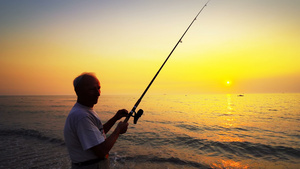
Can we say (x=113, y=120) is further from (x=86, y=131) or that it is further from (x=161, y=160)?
(x=161, y=160)

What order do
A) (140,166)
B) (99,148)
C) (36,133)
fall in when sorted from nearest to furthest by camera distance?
(99,148), (140,166), (36,133)

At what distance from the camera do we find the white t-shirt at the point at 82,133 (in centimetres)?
190

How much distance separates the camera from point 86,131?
6.24 ft

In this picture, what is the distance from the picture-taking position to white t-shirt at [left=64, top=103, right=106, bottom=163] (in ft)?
6.24

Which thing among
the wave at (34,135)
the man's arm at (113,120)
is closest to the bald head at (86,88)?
the man's arm at (113,120)

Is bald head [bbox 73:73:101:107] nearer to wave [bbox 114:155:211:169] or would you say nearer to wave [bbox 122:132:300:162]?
wave [bbox 114:155:211:169]

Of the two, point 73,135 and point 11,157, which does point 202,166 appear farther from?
point 11,157

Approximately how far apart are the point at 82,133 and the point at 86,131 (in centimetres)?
5

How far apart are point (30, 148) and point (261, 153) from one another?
1242 centimetres

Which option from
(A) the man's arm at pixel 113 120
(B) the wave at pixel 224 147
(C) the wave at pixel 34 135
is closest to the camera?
(A) the man's arm at pixel 113 120

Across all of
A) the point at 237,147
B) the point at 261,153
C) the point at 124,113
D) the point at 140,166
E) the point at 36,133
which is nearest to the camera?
the point at 124,113

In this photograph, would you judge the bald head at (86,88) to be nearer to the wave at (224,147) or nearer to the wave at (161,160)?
the wave at (161,160)

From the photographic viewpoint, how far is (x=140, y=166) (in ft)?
22.2

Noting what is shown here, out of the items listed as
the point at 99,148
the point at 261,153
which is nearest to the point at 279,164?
the point at 261,153
